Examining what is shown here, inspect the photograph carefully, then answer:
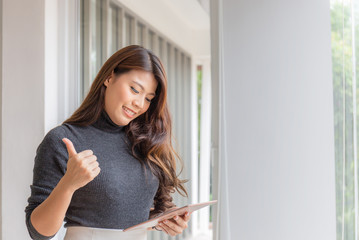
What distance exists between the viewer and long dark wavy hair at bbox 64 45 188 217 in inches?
60.5

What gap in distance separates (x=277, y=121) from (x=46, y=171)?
0.78 m

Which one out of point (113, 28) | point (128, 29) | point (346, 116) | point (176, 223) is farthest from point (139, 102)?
point (128, 29)

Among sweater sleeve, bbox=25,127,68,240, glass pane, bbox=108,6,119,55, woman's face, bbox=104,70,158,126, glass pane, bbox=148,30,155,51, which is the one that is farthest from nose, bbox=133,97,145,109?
glass pane, bbox=148,30,155,51

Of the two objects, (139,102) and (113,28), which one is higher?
(113,28)

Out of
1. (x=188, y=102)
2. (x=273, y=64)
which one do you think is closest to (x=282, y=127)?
(x=273, y=64)

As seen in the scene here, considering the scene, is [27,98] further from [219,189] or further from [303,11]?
[303,11]

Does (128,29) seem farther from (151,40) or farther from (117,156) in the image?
(117,156)

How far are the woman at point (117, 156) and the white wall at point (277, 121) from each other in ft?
0.78

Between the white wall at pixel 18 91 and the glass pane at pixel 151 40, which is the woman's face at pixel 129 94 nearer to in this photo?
the white wall at pixel 18 91

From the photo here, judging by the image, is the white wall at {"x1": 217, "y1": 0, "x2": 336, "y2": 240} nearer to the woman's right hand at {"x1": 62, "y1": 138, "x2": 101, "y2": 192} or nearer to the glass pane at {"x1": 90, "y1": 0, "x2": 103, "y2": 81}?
the woman's right hand at {"x1": 62, "y1": 138, "x2": 101, "y2": 192}

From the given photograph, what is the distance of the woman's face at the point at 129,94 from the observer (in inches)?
58.9

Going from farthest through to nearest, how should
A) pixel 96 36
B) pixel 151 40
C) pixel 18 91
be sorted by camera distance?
pixel 151 40, pixel 96 36, pixel 18 91

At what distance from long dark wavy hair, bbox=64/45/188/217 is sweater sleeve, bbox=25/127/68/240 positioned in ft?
0.57

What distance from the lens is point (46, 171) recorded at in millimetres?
1344
